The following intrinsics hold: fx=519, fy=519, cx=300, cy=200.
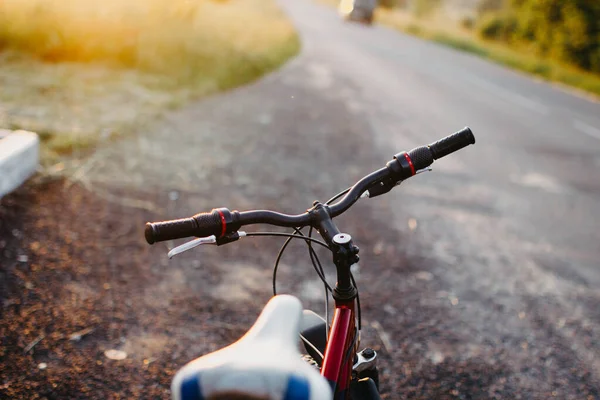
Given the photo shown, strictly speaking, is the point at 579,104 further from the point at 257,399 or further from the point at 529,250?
the point at 257,399

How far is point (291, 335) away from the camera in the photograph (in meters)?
1.47

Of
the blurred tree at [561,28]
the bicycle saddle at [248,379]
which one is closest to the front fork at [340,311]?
the bicycle saddle at [248,379]

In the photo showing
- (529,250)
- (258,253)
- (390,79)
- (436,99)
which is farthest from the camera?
(390,79)

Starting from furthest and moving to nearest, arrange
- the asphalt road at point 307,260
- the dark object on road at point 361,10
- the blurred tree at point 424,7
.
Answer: the blurred tree at point 424,7 → the dark object on road at point 361,10 → the asphalt road at point 307,260

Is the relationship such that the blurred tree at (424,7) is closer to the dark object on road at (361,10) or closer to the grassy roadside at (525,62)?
the grassy roadside at (525,62)

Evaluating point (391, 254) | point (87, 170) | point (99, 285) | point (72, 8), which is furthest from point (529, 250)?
point (72, 8)

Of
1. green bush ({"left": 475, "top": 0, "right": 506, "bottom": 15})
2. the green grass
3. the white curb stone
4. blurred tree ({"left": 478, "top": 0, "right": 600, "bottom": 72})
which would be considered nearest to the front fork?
the white curb stone

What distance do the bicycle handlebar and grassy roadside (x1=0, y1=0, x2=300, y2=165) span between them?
455 cm

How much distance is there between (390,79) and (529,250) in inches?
373

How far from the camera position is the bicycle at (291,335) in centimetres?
121

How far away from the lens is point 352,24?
2997cm

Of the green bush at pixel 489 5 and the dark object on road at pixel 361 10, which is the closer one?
the dark object on road at pixel 361 10

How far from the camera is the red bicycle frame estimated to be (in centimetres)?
186

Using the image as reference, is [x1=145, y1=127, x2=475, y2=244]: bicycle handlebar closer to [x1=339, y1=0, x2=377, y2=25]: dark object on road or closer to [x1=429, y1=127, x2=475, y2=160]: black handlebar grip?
[x1=429, y1=127, x2=475, y2=160]: black handlebar grip
